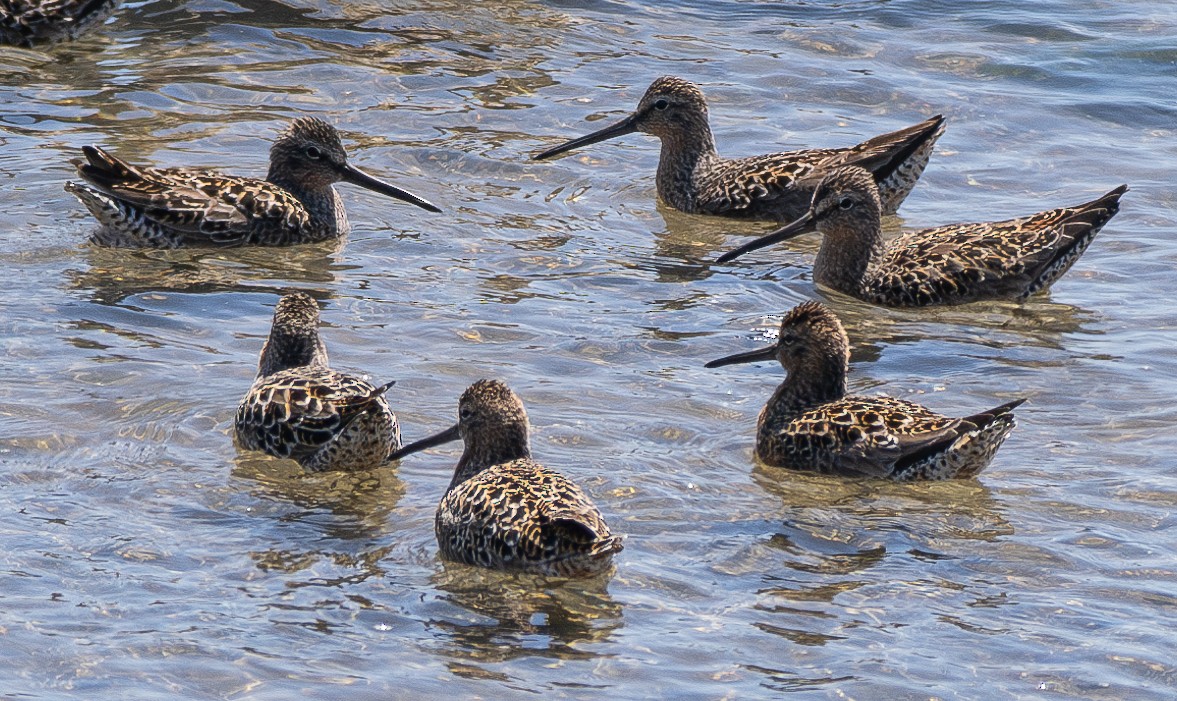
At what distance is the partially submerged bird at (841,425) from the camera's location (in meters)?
8.87

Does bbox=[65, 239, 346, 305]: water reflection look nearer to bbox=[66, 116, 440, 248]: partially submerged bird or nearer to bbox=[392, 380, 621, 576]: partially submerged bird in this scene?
bbox=[66, 116, 440, 248]: partially submerged bird

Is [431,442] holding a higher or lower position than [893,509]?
higher

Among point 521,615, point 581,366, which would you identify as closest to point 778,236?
point 581,366

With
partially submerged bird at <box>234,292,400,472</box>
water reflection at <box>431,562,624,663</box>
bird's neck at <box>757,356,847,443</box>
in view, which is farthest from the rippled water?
bird's neck at <box>757,356,847,443</box>

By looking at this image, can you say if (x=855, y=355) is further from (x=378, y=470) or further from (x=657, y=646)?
(x=657, y=646)

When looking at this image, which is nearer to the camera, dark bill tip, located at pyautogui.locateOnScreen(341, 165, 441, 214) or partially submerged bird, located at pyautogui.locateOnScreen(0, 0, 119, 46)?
dark bill tip, located at pyautogui.locateOnScreen(341, 165, 441, 214)

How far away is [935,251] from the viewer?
11867mm

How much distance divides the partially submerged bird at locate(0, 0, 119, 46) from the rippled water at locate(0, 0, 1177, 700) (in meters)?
0.26

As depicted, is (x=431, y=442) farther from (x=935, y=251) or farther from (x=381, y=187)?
(x=935, y=251)

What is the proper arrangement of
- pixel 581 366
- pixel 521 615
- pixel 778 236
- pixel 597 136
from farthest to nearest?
1. pixel 597 136
2. pixel 778 236
3. pixel 581 366
4. pixel 521 615

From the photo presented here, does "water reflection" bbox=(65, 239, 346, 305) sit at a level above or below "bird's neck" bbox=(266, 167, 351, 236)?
below

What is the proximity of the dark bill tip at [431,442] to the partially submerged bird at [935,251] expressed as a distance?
13.2 feet

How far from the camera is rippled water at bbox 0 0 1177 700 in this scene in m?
7.21

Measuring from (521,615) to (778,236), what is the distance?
5.42 meters
